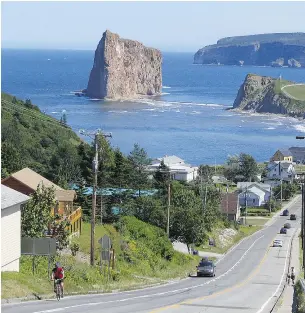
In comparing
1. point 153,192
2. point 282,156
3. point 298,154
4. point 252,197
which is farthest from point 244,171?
point 153,192

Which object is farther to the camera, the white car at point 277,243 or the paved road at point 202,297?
the white car at point 277,243

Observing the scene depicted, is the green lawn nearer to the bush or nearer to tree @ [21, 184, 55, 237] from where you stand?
the bush

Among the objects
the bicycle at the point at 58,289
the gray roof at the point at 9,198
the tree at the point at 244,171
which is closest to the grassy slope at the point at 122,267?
the bicycle at the point at 58,289

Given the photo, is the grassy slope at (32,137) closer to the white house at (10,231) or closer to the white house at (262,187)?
the white house at (262,187)

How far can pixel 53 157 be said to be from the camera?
60.7 m

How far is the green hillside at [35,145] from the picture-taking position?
51453 millimetres

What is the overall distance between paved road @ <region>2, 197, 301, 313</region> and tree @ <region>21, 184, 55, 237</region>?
166 inches

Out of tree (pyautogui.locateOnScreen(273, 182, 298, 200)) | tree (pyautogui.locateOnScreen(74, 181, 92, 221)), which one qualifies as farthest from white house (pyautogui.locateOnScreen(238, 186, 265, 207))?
tree (pyautogui.locateOnScreen(74, 181, 92, 221))

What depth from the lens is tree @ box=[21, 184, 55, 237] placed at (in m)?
29.5

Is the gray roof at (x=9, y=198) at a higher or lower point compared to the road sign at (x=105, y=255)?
higher

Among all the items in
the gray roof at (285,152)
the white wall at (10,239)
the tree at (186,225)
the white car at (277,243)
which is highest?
the white wall at (10,239)

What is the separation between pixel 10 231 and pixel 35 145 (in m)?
48.4

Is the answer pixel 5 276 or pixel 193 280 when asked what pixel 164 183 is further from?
pixel 5 276

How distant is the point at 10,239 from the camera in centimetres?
2402
